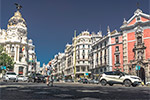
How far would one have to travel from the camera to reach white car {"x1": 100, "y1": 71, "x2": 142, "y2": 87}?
16.0m

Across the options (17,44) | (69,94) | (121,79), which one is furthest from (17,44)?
(69,94)

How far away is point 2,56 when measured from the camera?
50.8 meters

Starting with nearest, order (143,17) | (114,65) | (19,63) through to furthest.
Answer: (143,17) < (114,65) < (19,63)

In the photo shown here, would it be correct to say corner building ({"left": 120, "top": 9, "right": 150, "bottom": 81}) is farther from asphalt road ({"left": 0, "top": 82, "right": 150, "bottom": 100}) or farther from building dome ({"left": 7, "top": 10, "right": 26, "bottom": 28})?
building dome ({"left": 7, "top": 10, "right": 26, "bottom": 28})

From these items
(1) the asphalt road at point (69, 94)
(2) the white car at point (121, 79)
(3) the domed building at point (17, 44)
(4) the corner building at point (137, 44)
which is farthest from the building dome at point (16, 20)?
(1) the asphalt road at point (69, 94)

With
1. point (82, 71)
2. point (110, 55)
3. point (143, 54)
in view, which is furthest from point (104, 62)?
point (82, 71)

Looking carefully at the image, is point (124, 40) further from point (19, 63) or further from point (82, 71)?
point (19, 63)

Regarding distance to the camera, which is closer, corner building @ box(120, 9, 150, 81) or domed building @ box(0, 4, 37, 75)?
corner building @ box(120, 9, 150, 81)

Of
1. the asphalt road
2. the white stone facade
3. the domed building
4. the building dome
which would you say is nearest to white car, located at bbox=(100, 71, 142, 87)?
the asphalt road

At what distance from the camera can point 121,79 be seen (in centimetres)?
1653

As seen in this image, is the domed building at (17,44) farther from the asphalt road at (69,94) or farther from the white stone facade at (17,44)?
the asphalt road at (69,94)

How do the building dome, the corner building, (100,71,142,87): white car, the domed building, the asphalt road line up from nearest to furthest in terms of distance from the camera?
1. the asphalt road
2. (100,71,142,87): white car
3. the corner building
4. the domed building
5. the building dome

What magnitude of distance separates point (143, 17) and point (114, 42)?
399 inches

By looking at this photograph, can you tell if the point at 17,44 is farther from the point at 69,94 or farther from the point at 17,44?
the point at 69,94
